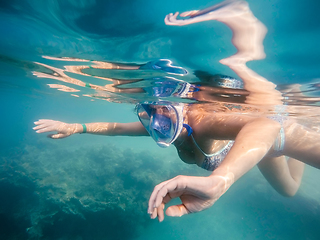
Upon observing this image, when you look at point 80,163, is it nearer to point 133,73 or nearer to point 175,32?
point 133,73

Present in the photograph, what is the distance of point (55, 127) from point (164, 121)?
3.10 metres

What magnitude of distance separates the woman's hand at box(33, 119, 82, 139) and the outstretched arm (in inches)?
155

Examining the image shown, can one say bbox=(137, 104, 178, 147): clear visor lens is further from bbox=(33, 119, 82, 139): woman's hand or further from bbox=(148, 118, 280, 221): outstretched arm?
bbox=(33, 119, 82, 139): woman's hand

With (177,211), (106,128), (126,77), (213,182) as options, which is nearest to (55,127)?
(106,128)

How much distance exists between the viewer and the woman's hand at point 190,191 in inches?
58.9

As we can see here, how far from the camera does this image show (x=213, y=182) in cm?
156

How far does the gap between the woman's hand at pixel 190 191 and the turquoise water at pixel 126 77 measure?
245 centimetres

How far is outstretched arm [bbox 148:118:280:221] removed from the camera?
1.51 m

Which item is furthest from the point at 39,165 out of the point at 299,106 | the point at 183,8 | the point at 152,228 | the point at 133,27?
the point at 299,106

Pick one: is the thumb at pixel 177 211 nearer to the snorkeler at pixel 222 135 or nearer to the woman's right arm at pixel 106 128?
the snorkeler at pixel 222 135

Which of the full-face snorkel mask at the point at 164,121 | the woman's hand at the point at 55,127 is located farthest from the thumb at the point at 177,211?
the woman's hand at the point at 55,127

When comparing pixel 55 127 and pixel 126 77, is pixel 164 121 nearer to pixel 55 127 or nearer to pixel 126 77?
pixel 55 127

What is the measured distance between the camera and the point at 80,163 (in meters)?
17.4

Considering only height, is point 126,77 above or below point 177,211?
above
